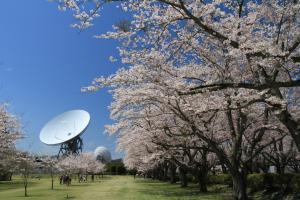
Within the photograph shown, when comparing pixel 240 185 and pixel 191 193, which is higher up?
pixel 240 185

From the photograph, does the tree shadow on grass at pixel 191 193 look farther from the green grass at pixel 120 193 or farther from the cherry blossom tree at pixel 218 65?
the cherry blossom tree at pixel 218 65


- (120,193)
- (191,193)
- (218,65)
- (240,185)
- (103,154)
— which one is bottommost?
(191,193)

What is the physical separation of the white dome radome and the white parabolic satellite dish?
A: 57876mm

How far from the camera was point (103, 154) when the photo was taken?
462 ft

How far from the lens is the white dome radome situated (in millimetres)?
137875

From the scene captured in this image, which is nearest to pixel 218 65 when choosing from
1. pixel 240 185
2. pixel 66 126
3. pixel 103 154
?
pixel 240 185

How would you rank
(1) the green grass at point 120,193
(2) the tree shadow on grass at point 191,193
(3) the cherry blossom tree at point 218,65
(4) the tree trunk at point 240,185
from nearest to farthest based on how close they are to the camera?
(3) the cherry blossom tree at point 218,65 < (4) the tree trunk at point 240,185 < (1) the green grass at point 120,193 < (2) the tree shadow on grass at point 191,193

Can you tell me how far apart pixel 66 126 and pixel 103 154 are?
2459 inches

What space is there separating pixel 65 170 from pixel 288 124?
2072 inches

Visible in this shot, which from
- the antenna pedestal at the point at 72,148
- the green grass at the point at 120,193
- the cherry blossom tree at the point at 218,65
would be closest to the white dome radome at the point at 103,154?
the antenna pedestal at the point at 72,148

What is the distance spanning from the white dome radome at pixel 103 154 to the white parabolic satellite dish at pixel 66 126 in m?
57.9

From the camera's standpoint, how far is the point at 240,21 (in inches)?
489

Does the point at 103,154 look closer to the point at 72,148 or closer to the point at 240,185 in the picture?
the point at 72,148

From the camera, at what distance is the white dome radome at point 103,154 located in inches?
5428
